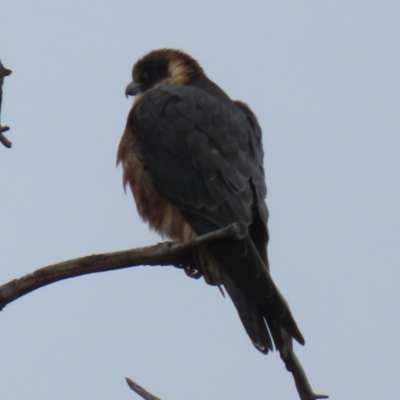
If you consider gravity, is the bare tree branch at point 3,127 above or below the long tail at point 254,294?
above

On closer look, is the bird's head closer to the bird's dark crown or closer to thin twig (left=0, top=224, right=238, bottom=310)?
the bird's dark crown

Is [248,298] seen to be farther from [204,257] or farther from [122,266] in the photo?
[122,266]

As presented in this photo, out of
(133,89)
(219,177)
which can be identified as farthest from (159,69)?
(219,177)

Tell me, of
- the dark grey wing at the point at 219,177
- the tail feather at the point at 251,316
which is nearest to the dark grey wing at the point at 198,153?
the dark grey wing at the point at 219,177

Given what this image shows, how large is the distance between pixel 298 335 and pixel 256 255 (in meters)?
0.51

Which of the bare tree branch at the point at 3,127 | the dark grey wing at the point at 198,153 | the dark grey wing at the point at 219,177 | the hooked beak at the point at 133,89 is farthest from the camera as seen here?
the hooked beak at the point at 133,89

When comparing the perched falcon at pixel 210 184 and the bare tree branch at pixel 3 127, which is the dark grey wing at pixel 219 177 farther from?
the bare tree branch at pixel 3 127

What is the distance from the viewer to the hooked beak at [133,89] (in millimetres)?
5762

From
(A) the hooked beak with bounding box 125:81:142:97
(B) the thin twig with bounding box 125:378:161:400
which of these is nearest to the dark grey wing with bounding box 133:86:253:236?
(A) the hooked beak with bounding box 125:81:142:97

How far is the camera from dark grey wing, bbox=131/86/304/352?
12.8 feet

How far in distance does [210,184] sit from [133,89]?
5.20 feet

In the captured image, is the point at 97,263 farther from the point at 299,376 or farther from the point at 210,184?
the point at 210,184

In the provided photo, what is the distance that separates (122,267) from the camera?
3357 millimetres

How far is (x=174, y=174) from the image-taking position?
4.57 meters
